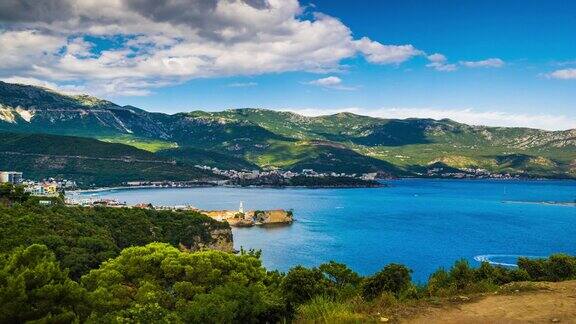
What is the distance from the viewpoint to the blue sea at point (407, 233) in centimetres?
8906

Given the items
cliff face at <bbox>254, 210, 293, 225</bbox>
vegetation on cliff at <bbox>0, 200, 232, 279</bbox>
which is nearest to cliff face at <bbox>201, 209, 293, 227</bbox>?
cliff face at <bbox>254, 210, 293, 225</bbox>

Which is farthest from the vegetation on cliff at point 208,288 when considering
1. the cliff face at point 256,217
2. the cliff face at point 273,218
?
the cliff face at point 273,218

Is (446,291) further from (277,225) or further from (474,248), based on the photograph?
(277,225)

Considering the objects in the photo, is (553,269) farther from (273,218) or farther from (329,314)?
(273,218)

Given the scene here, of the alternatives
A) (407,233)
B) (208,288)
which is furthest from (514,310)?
(407,233)

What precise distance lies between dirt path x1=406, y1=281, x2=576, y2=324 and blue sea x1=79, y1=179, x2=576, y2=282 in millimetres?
59206

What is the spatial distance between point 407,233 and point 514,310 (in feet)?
350

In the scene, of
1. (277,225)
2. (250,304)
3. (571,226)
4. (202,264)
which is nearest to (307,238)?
(277,225)

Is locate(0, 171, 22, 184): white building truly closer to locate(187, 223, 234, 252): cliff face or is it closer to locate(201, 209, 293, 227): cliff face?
locate(201, 209, 293, 227): cliff face

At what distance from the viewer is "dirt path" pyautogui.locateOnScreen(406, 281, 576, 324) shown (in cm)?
1308

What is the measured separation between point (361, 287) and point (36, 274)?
16.1m

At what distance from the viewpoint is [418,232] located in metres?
119

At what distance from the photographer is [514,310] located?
1389 centimetres

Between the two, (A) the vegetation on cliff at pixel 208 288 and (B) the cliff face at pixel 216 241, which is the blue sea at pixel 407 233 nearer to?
(B) the cliff face at pixel 216 241
